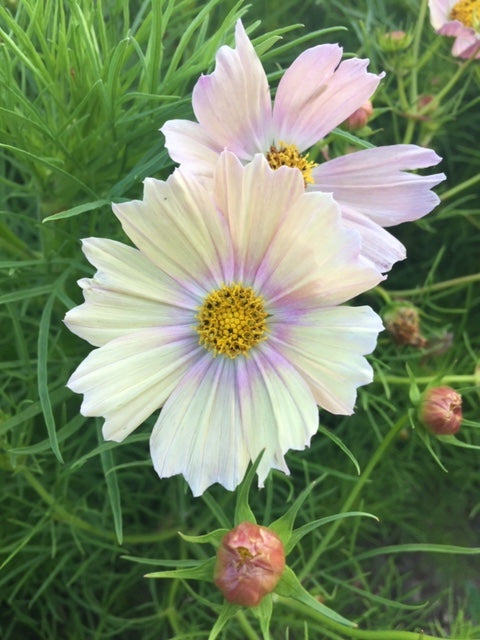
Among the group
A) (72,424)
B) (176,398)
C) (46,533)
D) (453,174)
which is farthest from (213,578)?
(453,174)

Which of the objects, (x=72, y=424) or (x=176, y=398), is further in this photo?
(x=72, y=424)

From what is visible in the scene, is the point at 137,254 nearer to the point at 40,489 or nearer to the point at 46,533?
the point at 40,489

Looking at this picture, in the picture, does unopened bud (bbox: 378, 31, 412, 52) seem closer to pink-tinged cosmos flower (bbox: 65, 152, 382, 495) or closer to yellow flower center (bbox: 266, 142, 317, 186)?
yellow flower center (bbox: 266, 142, 317, 186)

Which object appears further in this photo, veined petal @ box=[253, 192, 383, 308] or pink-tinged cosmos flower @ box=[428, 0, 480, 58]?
pink-tinged cosmos flower @ box=[428, 0, 480, 58]

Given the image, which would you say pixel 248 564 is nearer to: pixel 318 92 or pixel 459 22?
pixel 318 92

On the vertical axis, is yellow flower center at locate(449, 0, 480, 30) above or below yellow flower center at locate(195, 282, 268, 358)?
above

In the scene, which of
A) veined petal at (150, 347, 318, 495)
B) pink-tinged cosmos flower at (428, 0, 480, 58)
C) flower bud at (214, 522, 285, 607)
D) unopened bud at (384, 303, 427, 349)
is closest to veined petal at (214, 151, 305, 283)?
veined petal at (150, 347, 318, 495)

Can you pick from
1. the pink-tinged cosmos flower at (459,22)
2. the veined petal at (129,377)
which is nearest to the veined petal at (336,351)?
the veined petal at (129,377)
